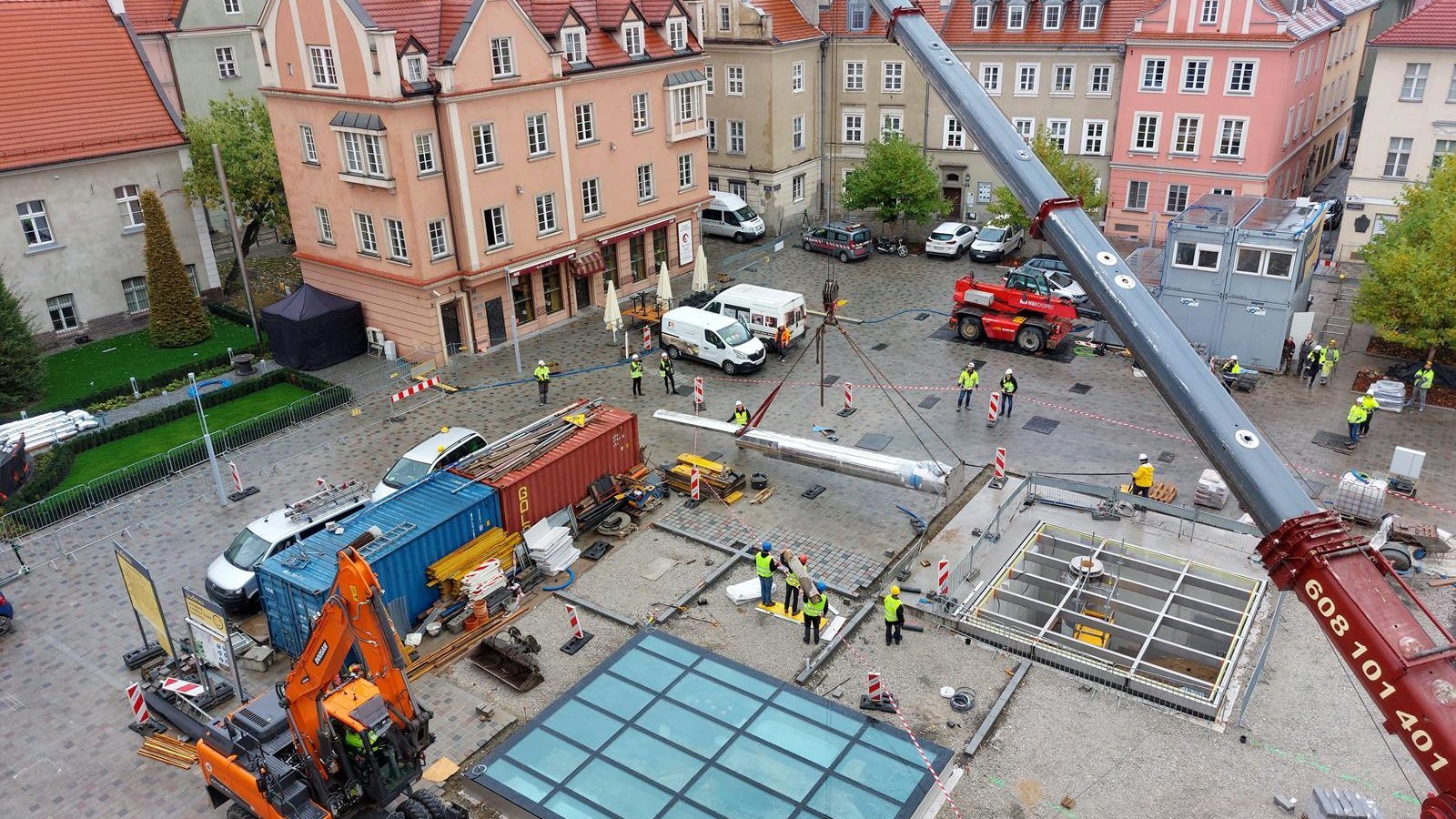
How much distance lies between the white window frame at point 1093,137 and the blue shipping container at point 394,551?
38.2 meters

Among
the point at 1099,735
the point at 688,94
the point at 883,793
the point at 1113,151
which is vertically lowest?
the point at 1099,735

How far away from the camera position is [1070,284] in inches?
1682

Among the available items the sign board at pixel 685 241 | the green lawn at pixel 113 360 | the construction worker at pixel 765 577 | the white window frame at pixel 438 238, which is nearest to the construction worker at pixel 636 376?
the white window frame at pixel 438 238

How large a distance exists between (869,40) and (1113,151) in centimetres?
1401

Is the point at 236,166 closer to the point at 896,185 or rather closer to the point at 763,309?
the point at 763,309

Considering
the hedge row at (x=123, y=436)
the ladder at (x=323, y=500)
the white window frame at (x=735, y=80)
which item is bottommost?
the hedge row at (x=123, y=436)

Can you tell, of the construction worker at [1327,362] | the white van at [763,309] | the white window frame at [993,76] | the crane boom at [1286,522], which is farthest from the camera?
the white window frame at [993,76]

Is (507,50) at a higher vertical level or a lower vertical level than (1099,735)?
higher

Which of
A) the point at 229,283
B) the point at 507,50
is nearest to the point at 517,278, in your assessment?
the point at 507,50

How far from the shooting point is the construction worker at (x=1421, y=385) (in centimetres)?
3129

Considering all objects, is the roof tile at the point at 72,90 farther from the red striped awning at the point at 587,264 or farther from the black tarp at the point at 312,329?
the red striped awning at the point at 587,264

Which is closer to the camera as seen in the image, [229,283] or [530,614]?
[530,614]

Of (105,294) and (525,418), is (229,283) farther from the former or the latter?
(525,418)

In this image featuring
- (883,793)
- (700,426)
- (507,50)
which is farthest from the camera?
(507,50)
